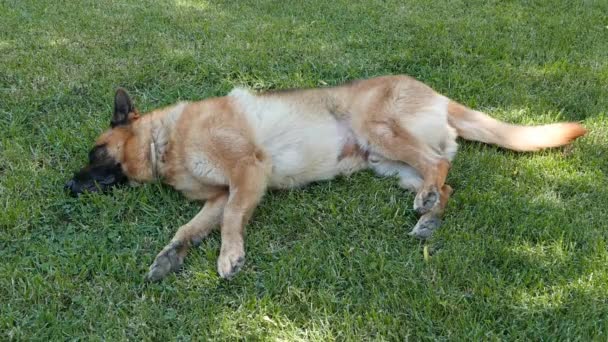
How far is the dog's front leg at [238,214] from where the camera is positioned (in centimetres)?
302

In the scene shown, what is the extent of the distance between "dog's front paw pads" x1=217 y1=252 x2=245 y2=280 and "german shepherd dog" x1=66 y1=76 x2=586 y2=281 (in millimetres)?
359

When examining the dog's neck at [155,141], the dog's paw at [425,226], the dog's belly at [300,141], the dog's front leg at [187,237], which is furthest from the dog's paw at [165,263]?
the dog's paw at [425,226]

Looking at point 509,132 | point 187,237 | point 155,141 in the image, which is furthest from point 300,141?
point 509,132

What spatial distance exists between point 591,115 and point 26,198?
4.52 m

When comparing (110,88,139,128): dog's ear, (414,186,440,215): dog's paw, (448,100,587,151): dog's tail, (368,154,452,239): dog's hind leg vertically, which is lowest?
(368,154,452,239): dog's hind leg

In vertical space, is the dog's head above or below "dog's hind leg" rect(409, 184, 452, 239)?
above

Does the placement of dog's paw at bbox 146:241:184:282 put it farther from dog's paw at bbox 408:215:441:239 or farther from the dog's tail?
the dog's tail

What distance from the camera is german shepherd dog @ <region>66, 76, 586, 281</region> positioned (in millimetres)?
3611

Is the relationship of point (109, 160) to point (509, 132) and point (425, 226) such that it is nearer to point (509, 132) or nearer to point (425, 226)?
point (425, 226)

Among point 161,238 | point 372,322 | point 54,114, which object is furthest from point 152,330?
point 54,114

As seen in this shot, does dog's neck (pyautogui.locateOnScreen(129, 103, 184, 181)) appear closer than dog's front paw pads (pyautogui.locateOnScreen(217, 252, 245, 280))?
No

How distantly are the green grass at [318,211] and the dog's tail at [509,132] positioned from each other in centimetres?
10

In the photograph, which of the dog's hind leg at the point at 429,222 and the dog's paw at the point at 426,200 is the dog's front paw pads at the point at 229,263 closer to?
the dog's hind leg at the point at 429,222

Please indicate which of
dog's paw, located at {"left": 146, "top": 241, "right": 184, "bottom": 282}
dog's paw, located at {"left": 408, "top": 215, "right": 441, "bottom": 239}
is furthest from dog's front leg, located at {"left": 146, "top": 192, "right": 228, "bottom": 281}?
dog's paw, located at {"left": 408, "top": 215, "right": 441, "bottom": 239}
